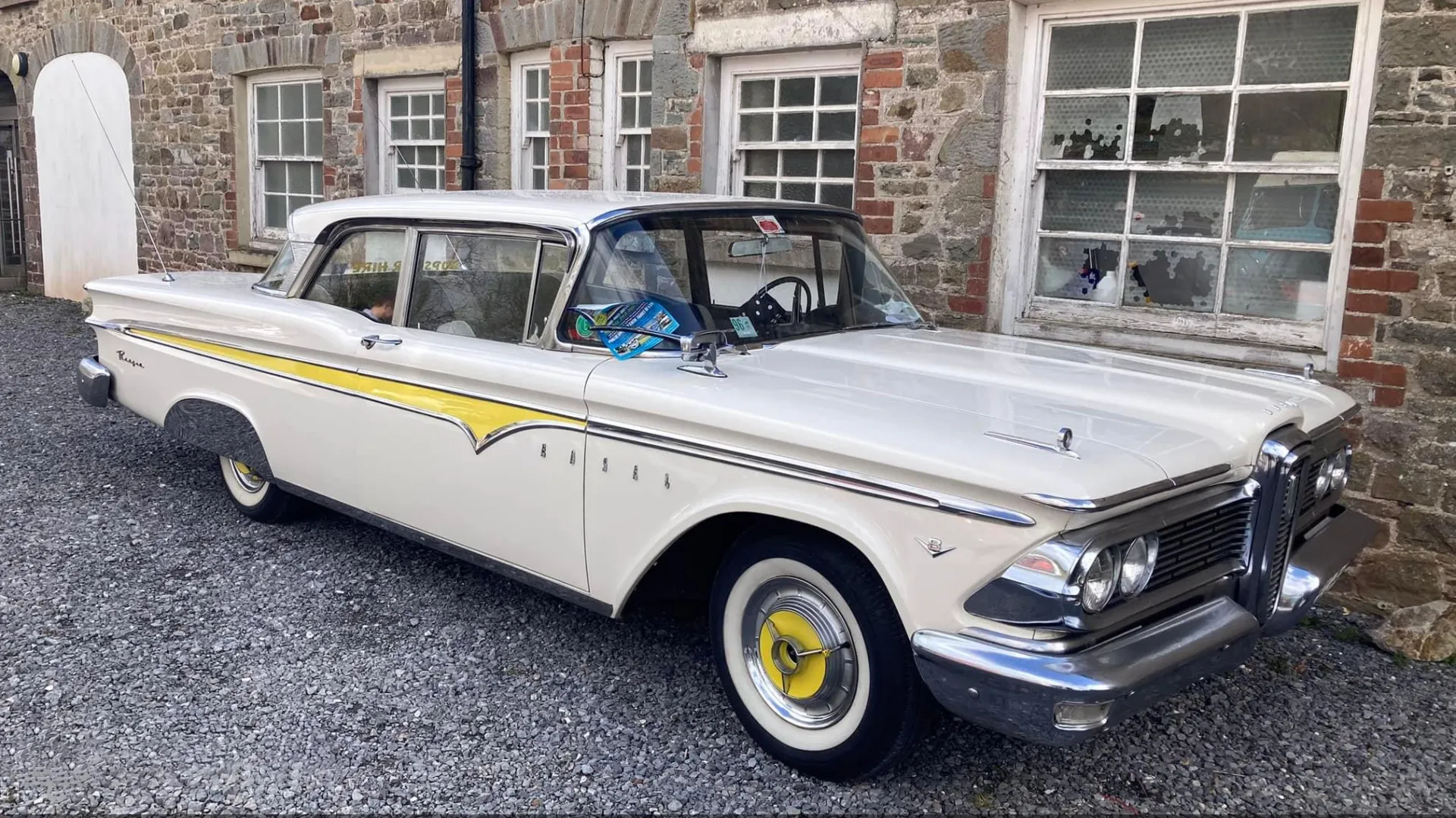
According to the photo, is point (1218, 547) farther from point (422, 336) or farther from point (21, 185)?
point (21, 185)

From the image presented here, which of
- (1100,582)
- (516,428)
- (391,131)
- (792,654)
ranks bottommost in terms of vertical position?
(792,654)

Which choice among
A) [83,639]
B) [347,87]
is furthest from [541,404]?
[347,87]

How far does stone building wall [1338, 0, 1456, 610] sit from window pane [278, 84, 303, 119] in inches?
357

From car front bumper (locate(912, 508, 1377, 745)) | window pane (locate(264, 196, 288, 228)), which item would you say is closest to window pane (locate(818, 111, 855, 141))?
car front bumper (locate(912, 508, 1377, 745))

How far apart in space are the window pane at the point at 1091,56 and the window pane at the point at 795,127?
158cm

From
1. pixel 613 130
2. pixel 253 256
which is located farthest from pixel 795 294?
pixel 253 256

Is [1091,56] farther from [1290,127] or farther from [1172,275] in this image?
[1172,275]

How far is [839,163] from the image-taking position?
672 centimetres

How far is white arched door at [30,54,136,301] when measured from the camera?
12.3 meters

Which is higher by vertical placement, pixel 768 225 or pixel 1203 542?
pixel 768 225

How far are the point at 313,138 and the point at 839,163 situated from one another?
19.6 feet

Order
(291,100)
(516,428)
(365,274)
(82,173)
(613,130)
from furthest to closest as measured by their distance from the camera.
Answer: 1. (82,173)
2. (291,100)
3. (613,130)
4. (365,274)
5. (516,428)

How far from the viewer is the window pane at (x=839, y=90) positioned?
6.57 m

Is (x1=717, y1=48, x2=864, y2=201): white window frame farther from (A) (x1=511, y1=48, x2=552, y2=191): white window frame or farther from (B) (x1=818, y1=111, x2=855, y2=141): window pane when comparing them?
(A) (x1=511, y1=48, x2=552, y2=191): white window frame
